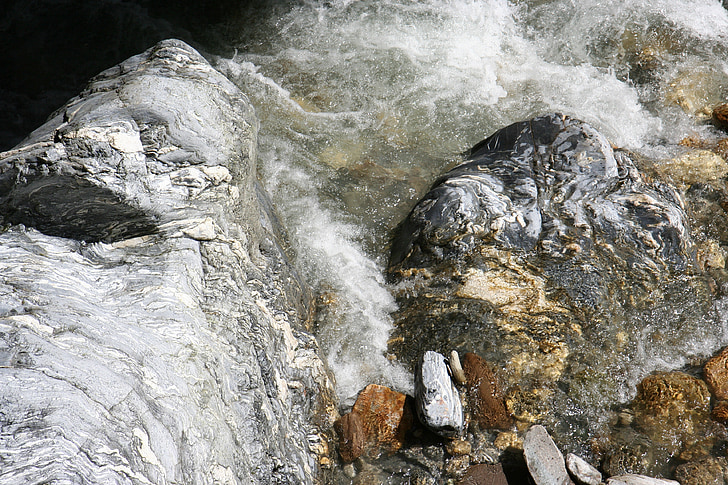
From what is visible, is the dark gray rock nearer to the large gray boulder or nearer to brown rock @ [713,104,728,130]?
the large gray boulder

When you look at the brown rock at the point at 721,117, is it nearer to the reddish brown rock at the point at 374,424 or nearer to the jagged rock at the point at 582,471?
the jagged rock at the point at 582,471

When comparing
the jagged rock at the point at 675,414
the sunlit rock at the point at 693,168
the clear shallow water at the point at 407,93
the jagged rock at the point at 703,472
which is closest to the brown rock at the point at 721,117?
the clear shallow water at the point at 407,93

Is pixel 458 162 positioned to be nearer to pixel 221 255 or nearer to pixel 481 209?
pixel 481 209

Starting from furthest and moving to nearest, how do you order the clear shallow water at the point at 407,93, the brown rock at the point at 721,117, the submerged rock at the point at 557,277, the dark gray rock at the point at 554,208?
the brown rock at the point at 721,117 → the clear shallow water at the point at 407,93 → the dark gray rock at the point at 554,208 → the submerged rock at the point at 557,277

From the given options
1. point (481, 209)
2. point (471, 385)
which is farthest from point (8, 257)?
point (481, 209)

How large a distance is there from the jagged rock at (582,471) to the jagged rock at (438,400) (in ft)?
1.55

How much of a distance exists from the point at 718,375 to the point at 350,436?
1.88 metres

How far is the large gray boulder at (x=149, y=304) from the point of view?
52.1 inches

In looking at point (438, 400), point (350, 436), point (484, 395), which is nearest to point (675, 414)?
point (484, 395)

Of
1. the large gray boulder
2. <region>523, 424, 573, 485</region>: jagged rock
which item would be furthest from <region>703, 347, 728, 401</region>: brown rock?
the large gray boulder

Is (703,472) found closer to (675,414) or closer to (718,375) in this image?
(675,414)

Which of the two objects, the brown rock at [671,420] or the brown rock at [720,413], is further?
the brown rock at [720,413]

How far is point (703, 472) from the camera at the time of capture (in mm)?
2188

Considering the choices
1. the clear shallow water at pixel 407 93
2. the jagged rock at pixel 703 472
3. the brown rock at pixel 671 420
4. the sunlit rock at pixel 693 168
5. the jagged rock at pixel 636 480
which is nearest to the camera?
the jagged rock at pixel 636 480
